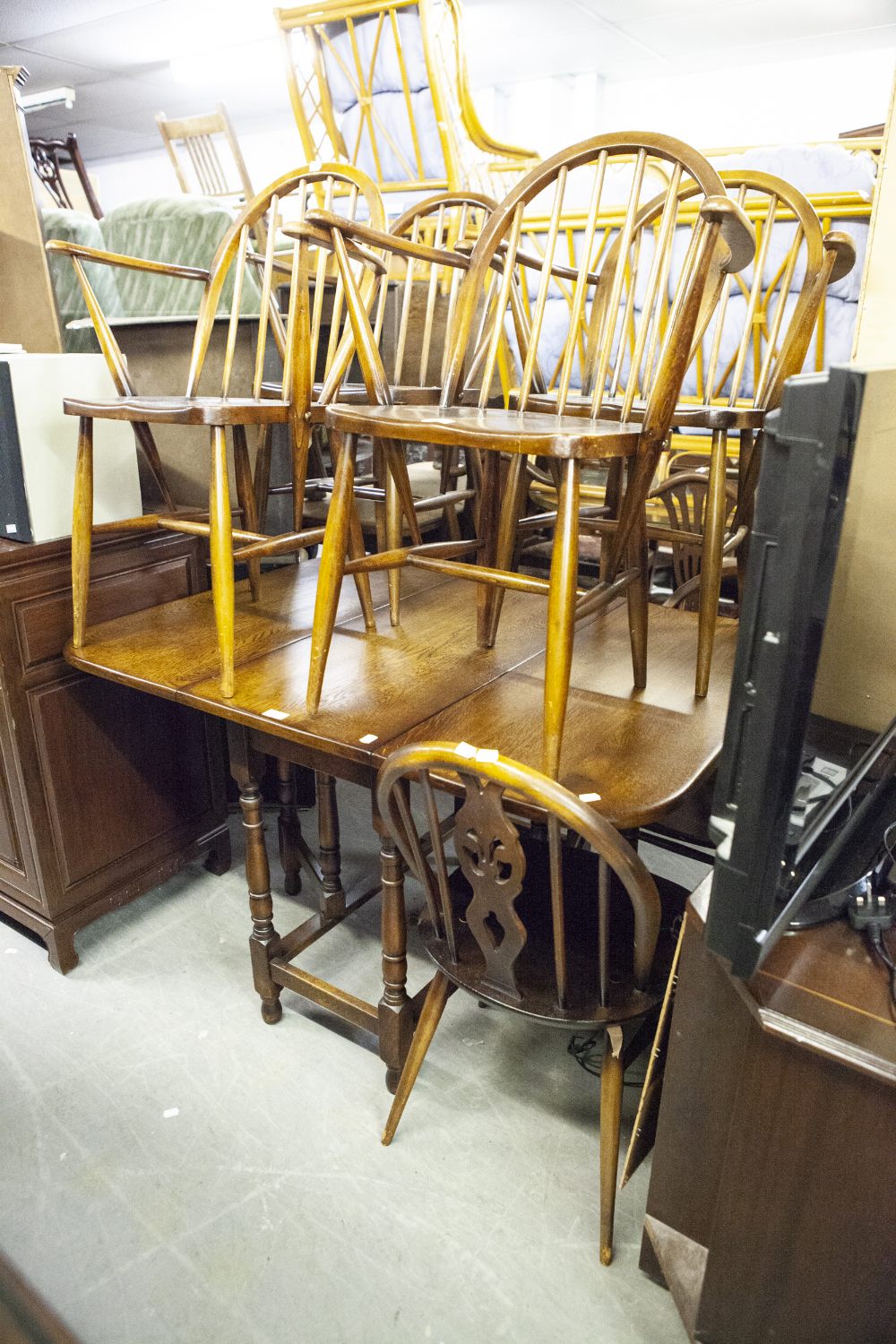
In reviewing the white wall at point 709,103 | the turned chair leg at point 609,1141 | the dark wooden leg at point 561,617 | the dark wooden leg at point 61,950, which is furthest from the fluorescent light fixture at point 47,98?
the turned chair leg at point 609,1141

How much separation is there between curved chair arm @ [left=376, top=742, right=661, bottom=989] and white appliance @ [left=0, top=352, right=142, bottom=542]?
1025mm

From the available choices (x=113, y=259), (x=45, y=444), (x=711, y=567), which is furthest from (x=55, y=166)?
(x=711, y=567)

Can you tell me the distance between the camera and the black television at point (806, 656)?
1.87 feet

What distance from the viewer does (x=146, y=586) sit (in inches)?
74.8

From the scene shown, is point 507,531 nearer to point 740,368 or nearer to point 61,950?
point 740,368

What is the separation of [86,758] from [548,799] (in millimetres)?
1212

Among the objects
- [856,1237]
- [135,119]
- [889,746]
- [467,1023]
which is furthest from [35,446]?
[135,119]

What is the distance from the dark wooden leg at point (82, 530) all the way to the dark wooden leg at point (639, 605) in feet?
3.37

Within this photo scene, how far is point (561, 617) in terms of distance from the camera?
3.84 ft

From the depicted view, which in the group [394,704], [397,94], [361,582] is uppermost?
[397,94]

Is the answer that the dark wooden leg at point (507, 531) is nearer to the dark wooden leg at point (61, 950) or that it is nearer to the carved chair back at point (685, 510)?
the carved chair back at point (685, 510)

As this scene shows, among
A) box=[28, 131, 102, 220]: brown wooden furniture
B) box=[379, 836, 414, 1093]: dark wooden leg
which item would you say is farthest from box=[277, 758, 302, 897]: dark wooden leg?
box=[28, 131, 102, 220]: brown wooden furniture

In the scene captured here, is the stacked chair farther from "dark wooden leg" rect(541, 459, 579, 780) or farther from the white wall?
the white wall

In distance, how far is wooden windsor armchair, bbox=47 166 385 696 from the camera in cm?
143
